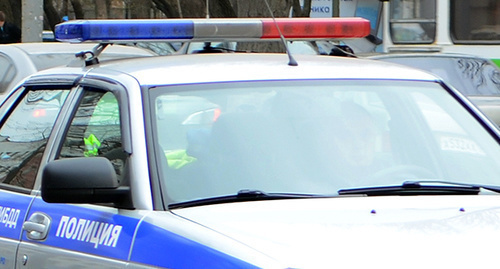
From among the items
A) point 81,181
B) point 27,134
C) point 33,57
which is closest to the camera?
point 81,181

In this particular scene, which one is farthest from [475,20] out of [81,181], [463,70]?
[81,181]

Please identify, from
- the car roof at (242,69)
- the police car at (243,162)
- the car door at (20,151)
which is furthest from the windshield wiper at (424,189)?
the car door at (20,151)

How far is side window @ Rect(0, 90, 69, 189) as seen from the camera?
438 cm

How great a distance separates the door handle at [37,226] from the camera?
12.7 feet

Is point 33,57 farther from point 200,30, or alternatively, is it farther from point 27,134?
point 200,30

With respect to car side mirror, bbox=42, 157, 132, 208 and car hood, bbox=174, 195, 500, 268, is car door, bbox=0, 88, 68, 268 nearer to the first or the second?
car side mirror, bbox=42, 157, 132, 208

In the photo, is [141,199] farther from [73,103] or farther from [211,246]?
[73,103]

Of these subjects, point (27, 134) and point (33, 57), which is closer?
point (27, 134)

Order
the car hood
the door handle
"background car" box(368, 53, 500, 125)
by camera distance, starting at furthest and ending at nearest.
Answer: "background car" box(368, 53, 500, 125), the door handle, the car hood

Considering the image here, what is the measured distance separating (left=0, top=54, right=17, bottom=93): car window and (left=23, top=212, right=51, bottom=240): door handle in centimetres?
702

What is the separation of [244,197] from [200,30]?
115 cm

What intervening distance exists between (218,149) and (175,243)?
667 mm

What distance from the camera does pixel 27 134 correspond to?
460cm

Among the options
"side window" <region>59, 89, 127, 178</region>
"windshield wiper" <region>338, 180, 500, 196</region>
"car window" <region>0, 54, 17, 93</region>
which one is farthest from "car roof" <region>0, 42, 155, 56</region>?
"windshield wiper" <region>338, 180, 500, 196</region>
